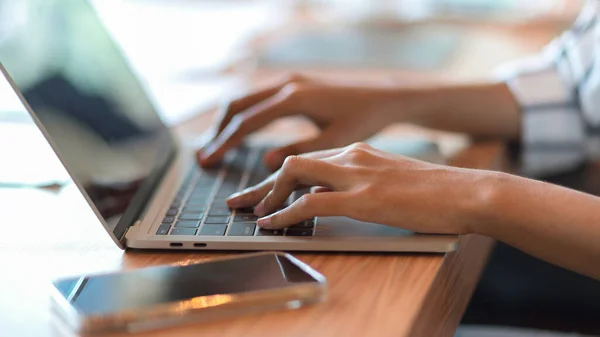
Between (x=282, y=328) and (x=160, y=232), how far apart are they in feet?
0.64

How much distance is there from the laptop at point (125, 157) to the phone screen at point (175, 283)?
0.06 metres

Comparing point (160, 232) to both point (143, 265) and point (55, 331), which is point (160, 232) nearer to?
point (143, 265)

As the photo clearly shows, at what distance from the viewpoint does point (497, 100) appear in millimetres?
946

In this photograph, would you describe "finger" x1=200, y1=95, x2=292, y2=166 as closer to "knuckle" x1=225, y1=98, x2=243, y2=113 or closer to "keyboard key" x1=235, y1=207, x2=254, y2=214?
"knuckle" x1=225, y1=98, x2=243, y2=113

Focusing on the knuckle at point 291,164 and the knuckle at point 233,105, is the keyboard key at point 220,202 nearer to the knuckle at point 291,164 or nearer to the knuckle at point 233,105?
the knuckle at point 291,164

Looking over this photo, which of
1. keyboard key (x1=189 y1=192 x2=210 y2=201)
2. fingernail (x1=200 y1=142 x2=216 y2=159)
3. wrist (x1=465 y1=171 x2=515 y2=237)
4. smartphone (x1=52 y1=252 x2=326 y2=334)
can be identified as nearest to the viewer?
smartphone (x1=52 y1=252 x2=326 y2=334)

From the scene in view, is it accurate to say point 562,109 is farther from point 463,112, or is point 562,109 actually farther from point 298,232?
point 298,232

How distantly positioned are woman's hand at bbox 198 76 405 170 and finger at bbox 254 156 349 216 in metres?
0.17

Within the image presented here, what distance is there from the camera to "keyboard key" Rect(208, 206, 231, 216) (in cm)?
69

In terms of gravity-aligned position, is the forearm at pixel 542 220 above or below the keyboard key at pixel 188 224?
below

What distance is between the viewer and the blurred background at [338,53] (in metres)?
0.99

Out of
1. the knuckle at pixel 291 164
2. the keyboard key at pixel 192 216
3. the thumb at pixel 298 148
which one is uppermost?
the thumb at pixel 298 148

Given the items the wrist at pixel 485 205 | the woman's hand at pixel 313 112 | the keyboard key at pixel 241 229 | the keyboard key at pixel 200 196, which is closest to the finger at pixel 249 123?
the woman's hand at pixel 313 112

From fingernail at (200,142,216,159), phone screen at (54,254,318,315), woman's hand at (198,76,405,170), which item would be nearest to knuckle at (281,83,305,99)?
woman's hand at (198,76,405,170)
